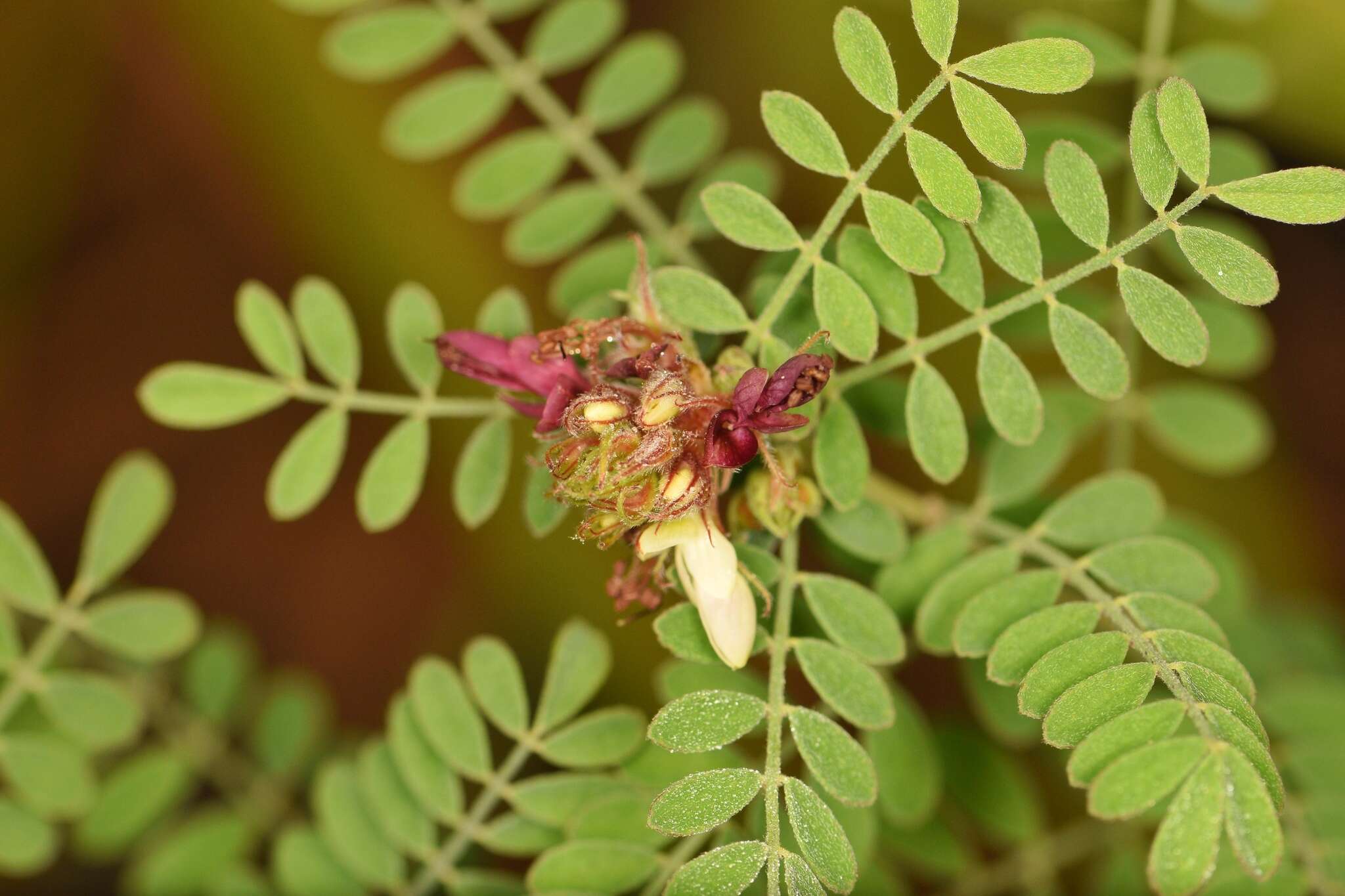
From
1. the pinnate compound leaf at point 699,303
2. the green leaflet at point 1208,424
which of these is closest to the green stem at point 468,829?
the pinnate compound leaf at point 699,303

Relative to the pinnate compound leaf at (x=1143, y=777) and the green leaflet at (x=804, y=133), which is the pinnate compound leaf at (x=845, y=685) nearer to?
the pinnate compound leaf at (x=1143, y=777)

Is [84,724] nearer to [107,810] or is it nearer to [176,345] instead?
[107,810]

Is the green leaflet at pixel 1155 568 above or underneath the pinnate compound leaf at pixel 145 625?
above

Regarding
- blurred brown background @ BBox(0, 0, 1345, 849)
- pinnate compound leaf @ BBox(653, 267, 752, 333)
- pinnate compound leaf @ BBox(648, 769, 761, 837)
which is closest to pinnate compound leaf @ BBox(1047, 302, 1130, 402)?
pinnate compound leaf @ BBox(653, 267, 752, 333)

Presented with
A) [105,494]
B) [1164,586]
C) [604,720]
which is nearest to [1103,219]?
[1164,586]

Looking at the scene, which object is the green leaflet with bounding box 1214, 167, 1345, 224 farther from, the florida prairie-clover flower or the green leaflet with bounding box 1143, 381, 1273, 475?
the green leaflet with bounding box 1143, 381, 1273, 475

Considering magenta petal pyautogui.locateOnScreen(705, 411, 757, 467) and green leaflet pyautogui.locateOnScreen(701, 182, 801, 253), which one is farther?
green leaflet pyautogui.locateOnScreen(701, 182, 801, 253)
